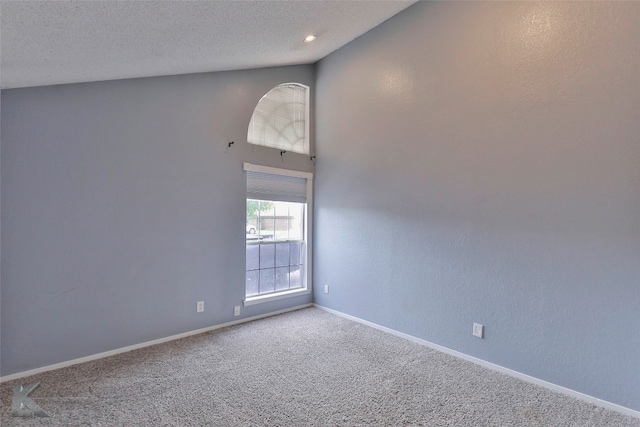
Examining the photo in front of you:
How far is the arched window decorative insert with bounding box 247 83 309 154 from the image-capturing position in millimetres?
3811

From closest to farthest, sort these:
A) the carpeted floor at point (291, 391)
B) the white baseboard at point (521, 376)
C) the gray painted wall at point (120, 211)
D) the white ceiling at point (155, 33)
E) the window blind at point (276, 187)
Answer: the white ceiling at point (155, 33)
the carpeted floor at point (291, 391)
the white baseboard at point (521, 376)
the gray painted wall at point (120, 211)
the window blind at point (276, 187)

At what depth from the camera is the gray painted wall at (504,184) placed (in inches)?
82.7

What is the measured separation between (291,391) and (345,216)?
2137 millimetres

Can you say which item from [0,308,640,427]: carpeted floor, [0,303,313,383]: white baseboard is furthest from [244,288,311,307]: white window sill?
[0,308,640,427]: carpeted floor

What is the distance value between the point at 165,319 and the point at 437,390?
2.57 meters

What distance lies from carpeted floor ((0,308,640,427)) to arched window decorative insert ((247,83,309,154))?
243 centimetres

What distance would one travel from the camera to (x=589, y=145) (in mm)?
2188

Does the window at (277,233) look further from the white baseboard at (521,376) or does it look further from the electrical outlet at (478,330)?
the electrical outlet at (478,330)

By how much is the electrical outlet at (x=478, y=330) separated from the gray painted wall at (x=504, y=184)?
0.14ft

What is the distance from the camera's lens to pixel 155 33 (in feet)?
6.31

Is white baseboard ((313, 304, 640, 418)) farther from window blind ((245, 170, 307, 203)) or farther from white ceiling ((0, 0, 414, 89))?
white ceiling ((0, 0, 414, 89))

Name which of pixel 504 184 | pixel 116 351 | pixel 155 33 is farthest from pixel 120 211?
pixel 504 184

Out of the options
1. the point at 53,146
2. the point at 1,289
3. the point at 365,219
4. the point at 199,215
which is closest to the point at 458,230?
the point at 365,219

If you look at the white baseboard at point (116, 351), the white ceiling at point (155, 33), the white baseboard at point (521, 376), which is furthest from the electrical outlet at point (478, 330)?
the white ceiling at point (155, 33)
